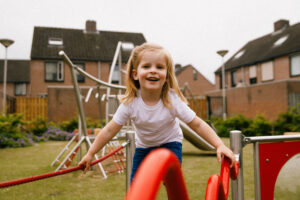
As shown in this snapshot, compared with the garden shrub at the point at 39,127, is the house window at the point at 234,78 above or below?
above

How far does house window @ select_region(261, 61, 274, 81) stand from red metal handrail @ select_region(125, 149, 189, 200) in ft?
67.2

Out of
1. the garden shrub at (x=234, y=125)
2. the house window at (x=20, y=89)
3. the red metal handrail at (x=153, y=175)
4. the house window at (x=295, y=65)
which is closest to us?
the red metal handrail at (x=153, y=175)

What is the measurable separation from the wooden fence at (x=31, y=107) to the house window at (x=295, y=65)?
15.0 meters

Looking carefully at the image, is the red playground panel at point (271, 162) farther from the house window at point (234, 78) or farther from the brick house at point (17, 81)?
the brick house at point (17, 81)

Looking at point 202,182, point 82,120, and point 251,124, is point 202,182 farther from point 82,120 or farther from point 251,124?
point 251,124

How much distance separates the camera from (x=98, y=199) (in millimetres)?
3234

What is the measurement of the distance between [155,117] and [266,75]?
784 inches

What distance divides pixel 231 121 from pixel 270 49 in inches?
458

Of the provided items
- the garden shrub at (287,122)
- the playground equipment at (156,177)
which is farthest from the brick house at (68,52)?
the playground equipment at (156,177)

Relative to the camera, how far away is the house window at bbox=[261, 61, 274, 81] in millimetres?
19422

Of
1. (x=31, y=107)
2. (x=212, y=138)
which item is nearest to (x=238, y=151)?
(x=212, y=138)

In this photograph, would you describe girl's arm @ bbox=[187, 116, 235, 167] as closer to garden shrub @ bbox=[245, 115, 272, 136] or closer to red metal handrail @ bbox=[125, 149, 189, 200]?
red metal handrail @ bbox=[125, 149, 189, 200]

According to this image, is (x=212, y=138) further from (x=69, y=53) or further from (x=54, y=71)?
(x=69, y=53)

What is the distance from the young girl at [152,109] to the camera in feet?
5.58
